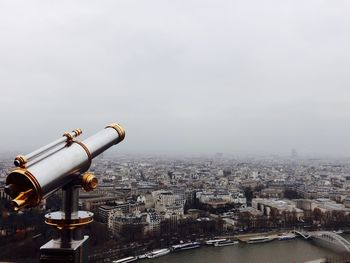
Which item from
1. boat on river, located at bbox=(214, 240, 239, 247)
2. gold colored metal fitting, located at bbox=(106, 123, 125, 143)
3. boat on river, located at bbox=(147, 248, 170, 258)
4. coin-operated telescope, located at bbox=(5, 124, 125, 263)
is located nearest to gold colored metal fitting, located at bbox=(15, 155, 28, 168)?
coin-operated telescope, located at bbox=(5, 124, 125, 263)

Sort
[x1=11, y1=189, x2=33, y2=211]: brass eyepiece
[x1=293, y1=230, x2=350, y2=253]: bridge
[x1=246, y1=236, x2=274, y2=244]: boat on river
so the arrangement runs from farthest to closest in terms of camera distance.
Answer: [x1=246, y1=236, x2=274, y2=244]: boat on river, [x1=293, y1=230, x2=350, y2=253]: bridge, [x1=11, y1=189, x2=33, y2=211]: brass eyepiece

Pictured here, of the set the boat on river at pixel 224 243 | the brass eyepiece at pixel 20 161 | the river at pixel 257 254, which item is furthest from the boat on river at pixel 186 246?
the brass eyepiece at pixel 20 161

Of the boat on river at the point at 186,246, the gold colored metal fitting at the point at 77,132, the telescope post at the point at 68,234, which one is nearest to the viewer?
the telescope post at the point at 68,234

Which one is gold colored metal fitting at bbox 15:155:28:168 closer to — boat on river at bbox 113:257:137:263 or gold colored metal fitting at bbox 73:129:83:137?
gold colored metal fitting at bbox 73:129:83:137

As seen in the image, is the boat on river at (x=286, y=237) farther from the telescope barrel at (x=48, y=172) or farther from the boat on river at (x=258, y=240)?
the telescope barrel at (x=48, y=172)

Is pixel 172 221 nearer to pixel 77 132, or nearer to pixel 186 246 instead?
pixel 186 246

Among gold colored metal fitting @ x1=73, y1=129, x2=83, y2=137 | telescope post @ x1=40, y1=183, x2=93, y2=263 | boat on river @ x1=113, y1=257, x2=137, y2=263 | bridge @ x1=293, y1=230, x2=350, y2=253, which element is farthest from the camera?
bridge @ x1=293, y1=230, x2=350, y2=253

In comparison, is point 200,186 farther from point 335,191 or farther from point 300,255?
point 300,255
